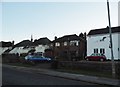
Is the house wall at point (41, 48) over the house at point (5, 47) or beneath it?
beneath

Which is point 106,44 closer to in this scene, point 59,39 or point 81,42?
point 81,42

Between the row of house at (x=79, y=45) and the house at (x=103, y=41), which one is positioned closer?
the house at (x=103, y=41)

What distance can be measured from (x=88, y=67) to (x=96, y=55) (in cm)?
2179

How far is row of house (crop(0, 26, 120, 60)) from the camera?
2229 inches

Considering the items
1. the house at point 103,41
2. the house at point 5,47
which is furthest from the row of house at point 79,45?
the house at point 5,47

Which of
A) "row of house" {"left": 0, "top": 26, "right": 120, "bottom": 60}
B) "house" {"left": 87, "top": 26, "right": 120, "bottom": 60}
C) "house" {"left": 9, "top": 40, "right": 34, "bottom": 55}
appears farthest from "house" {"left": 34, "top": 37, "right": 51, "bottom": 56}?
"house" {"left": 87, "top": 26, "right": 120, "bottom": 60}

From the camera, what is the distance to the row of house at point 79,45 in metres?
56.6

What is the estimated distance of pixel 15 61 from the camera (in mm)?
53812

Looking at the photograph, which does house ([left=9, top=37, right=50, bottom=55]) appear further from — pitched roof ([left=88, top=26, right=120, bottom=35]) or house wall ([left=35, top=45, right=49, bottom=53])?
pitched roof ([left=88, top=26, right=120, bottom=35])

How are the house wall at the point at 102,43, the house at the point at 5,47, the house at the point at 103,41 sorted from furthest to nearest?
the house at the point at 5,47
the house wall at the point at 102,43
the house at the point at 103,41

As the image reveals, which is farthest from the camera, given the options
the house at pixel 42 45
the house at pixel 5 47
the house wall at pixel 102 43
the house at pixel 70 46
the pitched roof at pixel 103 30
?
the house at pixel 5 47

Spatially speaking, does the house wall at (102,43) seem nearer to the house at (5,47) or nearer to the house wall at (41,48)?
the house wall at (41,48)

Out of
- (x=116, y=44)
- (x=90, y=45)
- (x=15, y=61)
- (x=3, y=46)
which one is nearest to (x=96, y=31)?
(x=90, y=45)

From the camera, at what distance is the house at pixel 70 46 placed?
68.6 metres
